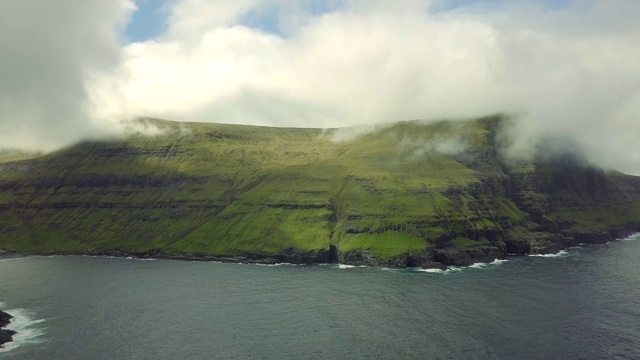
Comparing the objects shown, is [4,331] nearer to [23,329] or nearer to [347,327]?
[23,329]

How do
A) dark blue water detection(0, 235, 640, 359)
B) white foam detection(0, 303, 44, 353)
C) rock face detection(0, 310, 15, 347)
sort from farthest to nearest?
rock face detection(0, 310, 15, 347), white foam detection(0, 303, 44, 353), dark blue water detection(0, 235, 640, 359)

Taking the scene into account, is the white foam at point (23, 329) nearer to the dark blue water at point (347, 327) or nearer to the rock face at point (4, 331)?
the dark blue water at point (347, 327)

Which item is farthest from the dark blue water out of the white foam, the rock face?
the rock face

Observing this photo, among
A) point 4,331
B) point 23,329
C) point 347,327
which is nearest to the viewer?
point 4,331

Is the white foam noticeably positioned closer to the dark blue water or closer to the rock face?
the dark blue water

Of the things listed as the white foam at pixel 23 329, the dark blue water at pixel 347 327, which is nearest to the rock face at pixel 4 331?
the white foam at pixel 23 329

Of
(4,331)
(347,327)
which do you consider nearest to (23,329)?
(4,331)

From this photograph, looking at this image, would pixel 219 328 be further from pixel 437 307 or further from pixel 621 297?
pixel 621 297
